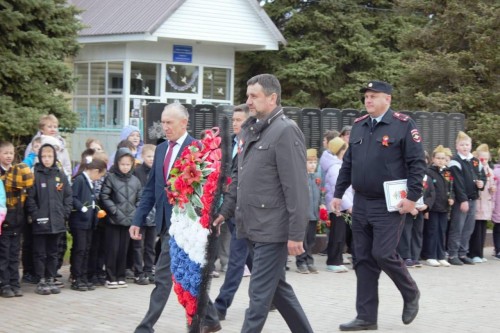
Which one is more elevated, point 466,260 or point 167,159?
point 167,159

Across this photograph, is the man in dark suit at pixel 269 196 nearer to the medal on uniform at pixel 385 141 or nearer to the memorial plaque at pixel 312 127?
the medal on uniform at pixel 385 141

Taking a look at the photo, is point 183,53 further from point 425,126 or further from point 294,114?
point 294,114

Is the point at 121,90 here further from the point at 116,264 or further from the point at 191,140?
the point at 191,140

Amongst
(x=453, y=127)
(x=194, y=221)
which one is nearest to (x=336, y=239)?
(x=194, y=221)

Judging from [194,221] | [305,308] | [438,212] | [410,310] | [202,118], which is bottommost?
[305,308]

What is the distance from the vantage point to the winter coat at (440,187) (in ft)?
48.0

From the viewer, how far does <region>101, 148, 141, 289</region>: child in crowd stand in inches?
450

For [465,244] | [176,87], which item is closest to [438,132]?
[465,244]

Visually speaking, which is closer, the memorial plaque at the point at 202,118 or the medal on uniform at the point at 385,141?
the medal on uniform at the point at 385,141

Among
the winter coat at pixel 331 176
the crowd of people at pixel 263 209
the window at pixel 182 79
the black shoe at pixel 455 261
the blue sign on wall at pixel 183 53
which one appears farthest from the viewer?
the blue sign on wall at pixel 183 53

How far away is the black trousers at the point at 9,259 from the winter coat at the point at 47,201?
0.26 m

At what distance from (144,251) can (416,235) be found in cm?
457

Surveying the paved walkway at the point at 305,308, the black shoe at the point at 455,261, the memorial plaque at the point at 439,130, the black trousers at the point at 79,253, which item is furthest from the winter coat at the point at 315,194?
the memorial plaque at the point at 439,130

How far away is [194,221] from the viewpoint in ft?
26.1
